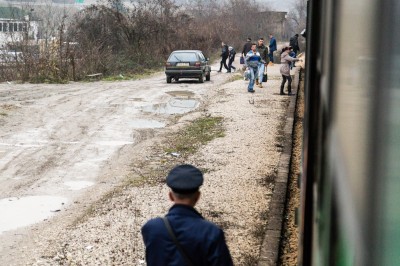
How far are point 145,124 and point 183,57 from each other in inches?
389

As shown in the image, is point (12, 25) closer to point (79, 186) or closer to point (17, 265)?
point (79, 186)

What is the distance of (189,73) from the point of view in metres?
22.3

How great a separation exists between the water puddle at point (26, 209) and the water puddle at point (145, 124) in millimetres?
5535

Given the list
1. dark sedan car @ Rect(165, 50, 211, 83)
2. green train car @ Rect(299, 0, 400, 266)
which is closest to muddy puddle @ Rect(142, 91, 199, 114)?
dark sedan car @ Rect(165, 50, 211, 83)

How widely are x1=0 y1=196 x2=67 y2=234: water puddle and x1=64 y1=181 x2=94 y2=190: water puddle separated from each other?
1.65ft

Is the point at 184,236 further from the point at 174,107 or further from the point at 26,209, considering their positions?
the point at 174,107

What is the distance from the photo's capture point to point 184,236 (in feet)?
8.38

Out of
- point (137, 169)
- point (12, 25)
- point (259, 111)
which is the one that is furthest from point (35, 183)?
point (12, 25)

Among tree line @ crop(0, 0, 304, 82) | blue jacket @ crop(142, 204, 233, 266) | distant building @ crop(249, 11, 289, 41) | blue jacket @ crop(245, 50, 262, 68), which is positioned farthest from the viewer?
distant building @ crop(249, 11, 289, 41)

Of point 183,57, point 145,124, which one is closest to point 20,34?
point 183,57

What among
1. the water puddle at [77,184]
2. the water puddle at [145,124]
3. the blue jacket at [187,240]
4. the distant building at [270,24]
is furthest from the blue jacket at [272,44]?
the distant building at [270,24]

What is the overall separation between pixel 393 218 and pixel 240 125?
11839 mm

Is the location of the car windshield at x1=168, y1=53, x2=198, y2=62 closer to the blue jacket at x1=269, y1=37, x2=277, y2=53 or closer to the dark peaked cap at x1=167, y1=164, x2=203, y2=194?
the blue jacket at x1=269, y1=37, x2=277, y2=53

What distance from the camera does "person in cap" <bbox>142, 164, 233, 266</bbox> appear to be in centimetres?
254
